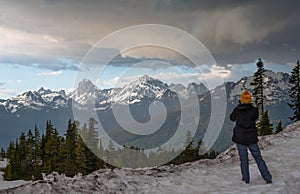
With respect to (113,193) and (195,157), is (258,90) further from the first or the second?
(113,193)

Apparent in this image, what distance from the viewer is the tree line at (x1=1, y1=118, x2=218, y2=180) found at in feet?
189

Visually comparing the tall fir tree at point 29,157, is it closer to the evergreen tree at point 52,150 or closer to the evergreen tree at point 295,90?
the evergreen tree at point 52,150

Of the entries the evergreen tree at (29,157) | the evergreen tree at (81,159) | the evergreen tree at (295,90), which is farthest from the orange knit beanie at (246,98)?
the evergreen tree at (29,157)

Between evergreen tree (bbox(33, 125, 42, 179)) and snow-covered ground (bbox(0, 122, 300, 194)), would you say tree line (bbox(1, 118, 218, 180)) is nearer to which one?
evergreen tree (bbox(33, 125, 42, 179))

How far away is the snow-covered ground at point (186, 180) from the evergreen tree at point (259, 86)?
39136 mm

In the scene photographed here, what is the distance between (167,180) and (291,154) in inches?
260

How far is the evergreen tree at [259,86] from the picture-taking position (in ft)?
173

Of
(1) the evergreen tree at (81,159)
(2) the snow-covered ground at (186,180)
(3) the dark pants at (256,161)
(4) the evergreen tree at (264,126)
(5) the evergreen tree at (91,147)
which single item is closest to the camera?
(2) the snow-covered ground at (186,180)

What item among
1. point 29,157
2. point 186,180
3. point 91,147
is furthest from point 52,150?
point 186,180

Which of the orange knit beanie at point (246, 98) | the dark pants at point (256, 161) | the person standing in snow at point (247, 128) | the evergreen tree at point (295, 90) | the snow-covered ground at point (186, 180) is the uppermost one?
the evergreen tree at point (295, 90)

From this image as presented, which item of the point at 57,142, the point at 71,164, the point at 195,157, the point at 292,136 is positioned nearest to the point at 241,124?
the point at 292,136

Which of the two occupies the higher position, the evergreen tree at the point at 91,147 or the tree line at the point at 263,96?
the tree line at the point at 263,96

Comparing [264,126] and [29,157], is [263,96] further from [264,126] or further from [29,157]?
[29,157]

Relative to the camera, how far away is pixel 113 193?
10258 mm
